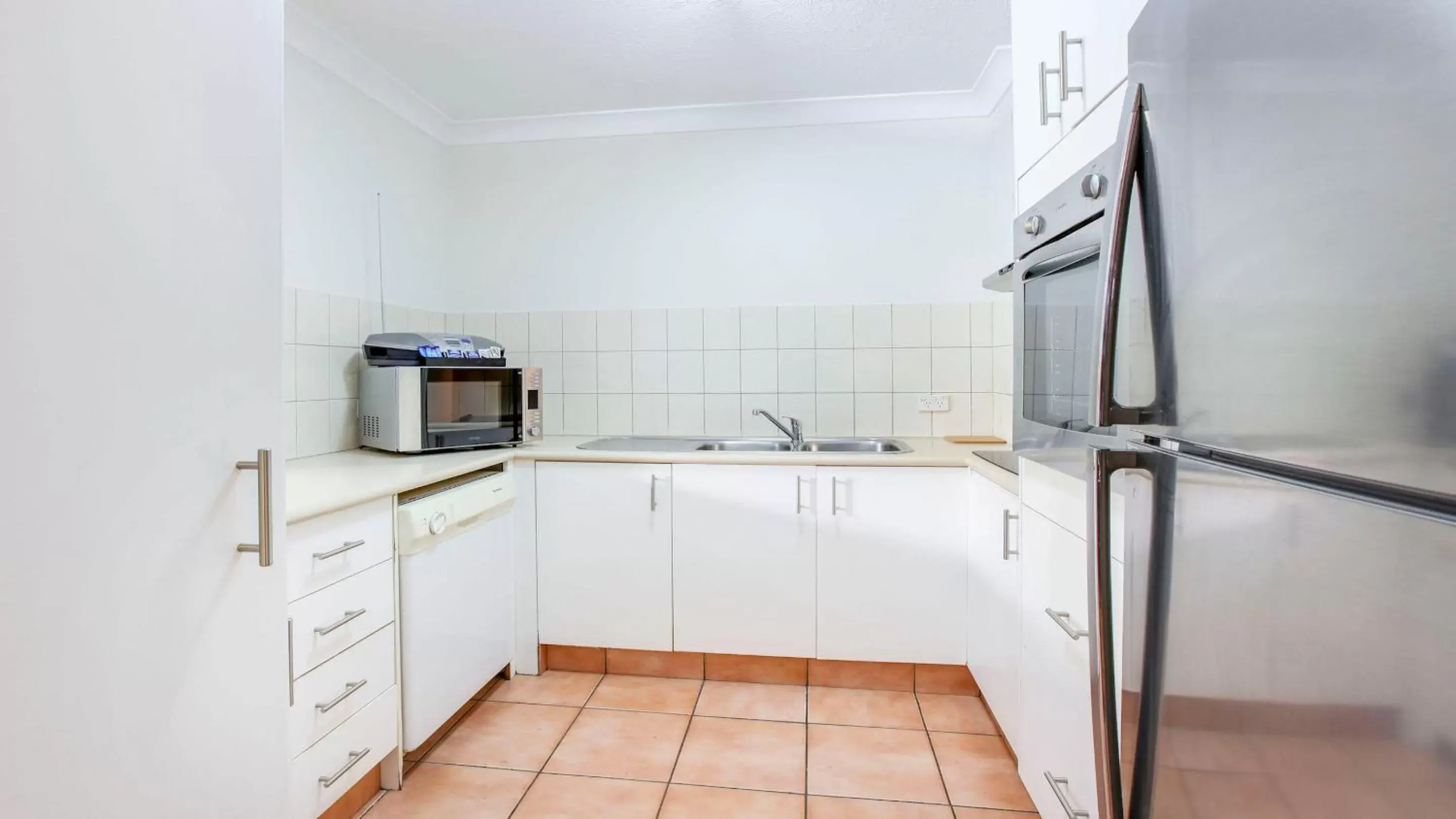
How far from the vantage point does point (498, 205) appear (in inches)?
122

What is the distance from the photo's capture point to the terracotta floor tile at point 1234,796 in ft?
1.61

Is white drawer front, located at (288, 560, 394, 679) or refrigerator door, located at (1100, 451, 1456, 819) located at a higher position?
refrigerator door, located at (1100, 451, 1456, 819)

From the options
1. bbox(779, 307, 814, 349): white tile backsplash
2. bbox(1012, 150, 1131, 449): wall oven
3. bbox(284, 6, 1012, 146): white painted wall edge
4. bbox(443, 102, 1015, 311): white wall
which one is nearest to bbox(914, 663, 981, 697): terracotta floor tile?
bbox(1012, 150, 1131, 449): wall oven

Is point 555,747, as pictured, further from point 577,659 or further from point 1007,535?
point 1007,535

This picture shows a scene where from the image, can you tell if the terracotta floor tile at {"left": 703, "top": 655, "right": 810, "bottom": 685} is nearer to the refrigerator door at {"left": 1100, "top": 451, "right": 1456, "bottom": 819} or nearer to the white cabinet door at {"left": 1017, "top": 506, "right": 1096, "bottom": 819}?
the white cabinet door at {"left": 1017, "top": 506, "right": 1096, "bottom": 819}

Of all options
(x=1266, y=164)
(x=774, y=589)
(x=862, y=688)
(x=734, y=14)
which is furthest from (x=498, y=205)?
(x=1266, y=164)

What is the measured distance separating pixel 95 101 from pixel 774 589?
2.04 m

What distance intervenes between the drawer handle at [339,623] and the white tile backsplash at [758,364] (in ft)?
4.47

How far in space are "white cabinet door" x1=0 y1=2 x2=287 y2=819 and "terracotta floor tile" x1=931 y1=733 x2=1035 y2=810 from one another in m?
1.55

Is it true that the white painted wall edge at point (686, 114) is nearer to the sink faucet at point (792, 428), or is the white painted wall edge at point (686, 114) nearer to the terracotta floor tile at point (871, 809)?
the sink faucet at point (792, 428)

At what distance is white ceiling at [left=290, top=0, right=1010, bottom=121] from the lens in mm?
2141

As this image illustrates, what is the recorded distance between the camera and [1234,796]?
53 cm

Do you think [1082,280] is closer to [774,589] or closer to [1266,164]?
[1266,164]

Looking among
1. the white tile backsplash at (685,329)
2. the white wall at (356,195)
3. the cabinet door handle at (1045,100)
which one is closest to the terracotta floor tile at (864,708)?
the white tile backsplash at (685,329)
